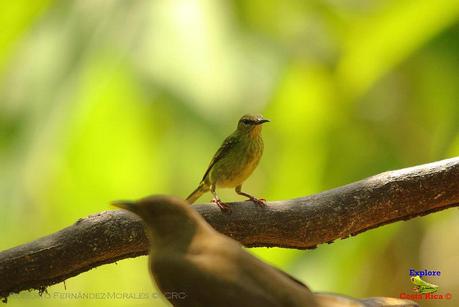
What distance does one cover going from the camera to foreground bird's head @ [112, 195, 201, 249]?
115 centimetres

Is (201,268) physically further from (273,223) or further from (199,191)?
(199,191)

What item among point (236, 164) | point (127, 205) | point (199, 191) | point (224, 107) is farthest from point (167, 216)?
point (224, 107)

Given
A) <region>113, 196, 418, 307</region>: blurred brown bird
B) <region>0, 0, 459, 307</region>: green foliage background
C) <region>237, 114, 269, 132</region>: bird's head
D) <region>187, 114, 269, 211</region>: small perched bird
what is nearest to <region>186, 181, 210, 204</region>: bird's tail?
<region>187, 114, 269, 211</region>: small perched bird

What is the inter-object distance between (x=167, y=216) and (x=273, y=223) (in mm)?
669

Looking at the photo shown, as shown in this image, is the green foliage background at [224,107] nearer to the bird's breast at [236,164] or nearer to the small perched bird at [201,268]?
the bird's breast at [236,164]

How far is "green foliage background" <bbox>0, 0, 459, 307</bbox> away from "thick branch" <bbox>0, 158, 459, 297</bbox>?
1200mm

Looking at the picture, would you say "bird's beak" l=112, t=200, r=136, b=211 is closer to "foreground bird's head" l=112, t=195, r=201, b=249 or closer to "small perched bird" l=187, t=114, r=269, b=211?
"foreground bird's head" l=112, t=195, r=201, b=249

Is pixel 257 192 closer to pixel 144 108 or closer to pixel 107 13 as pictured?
pixel 144 108

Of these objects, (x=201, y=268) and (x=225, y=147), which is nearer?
(x=201, y=268)

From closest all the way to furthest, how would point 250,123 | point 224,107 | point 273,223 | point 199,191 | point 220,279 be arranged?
1. point 220,279
2. point 273,223
3. point 250,123
4. point 199,191
5. point 224,107

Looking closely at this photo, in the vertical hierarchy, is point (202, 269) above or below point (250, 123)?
below

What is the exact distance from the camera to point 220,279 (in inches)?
43.3

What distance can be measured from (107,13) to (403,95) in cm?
146

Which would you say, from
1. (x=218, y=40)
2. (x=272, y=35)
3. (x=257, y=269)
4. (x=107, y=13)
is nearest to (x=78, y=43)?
(x=107, y=13)
